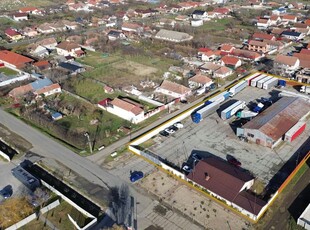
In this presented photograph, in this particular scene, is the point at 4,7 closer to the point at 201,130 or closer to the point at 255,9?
the point at 255,9

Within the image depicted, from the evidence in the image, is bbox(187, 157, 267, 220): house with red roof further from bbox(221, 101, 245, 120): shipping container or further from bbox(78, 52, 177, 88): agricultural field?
bbox(78, 52, 177, 88): agricultural field

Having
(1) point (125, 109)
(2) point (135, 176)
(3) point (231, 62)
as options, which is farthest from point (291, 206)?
(3) point (231, 62)

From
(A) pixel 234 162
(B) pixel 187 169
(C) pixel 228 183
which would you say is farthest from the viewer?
(A) pixel 234 162

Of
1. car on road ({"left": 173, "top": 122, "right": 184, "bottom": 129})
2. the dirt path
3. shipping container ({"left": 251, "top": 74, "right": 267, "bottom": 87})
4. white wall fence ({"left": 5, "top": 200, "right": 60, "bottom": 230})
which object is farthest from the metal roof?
white wall fence ({"left": 5, "top": 200, "right": 60, "bottom": 230})

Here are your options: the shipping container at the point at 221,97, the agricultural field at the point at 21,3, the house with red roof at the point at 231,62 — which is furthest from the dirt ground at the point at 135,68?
the agricultural field at the point at 21,3

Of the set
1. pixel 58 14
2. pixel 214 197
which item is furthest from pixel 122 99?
pixel 58 14

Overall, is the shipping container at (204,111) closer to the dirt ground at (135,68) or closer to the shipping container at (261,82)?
the shipping container at (261,82)

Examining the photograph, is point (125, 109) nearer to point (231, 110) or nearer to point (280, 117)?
point (231, 110)
